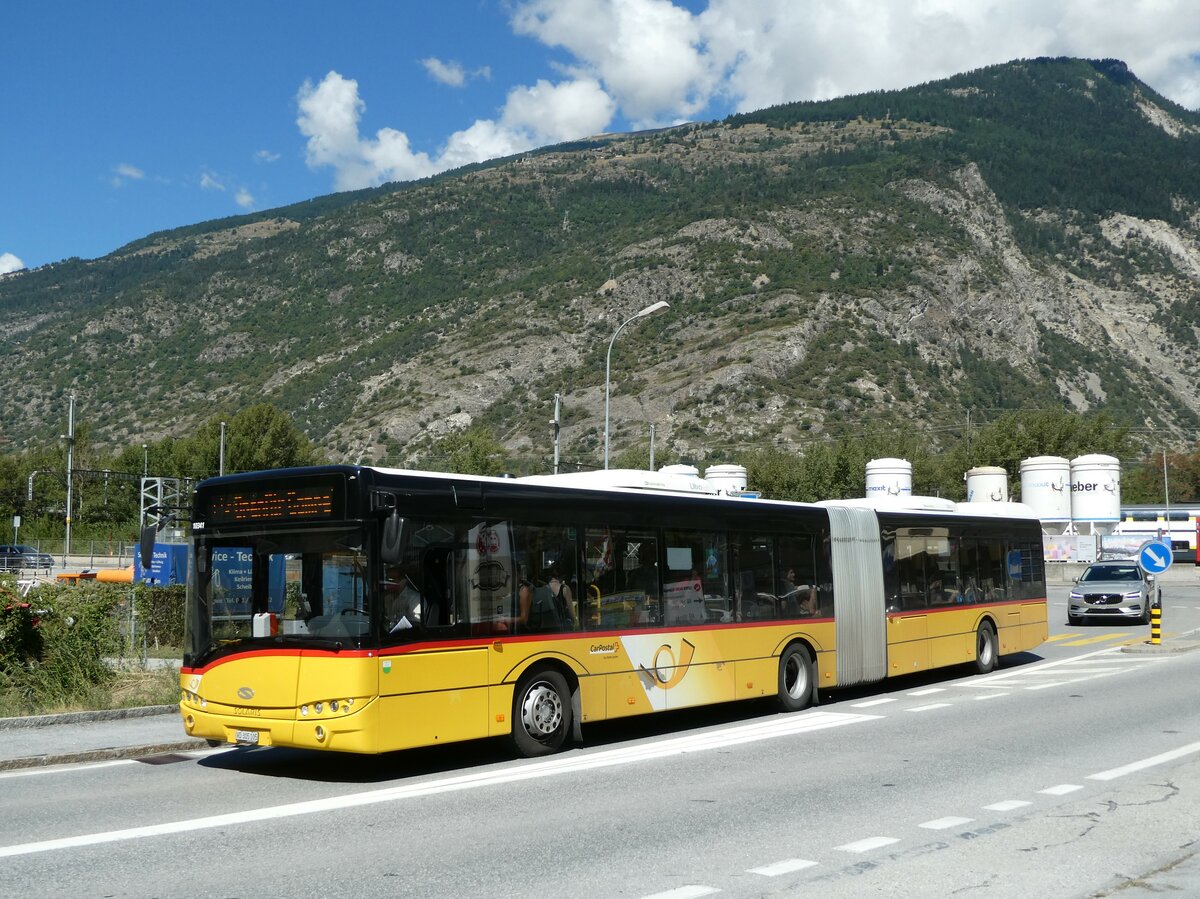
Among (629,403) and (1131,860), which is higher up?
(629,403)

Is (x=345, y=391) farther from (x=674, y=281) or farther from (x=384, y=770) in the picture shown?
(x=384, y=770)

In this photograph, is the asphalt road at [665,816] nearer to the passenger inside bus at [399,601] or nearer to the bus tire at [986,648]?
the passenger inside bus at [399,601]

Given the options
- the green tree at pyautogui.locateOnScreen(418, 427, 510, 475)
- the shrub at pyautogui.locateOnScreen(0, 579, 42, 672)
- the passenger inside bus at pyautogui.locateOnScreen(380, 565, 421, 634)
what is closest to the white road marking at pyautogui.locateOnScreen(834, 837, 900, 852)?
the passenger inside bus at pyautogui.locateOnScreen(380, 565, 421, 634)

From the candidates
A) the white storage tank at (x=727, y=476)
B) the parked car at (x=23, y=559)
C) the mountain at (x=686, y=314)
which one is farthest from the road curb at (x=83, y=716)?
the mountain at (x=686, y=314)

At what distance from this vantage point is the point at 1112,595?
32250 mm

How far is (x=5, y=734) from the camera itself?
13.1 meters

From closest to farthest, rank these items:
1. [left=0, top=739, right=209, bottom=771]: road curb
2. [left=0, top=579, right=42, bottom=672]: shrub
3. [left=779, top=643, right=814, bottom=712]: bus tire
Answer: [left=0, top=739, right=209, bottom=771]: road curb → [left=0, top=579, right=42, bottom=672]: shrub → [left=779, top=643, right=814, bottom=712]: bus tire

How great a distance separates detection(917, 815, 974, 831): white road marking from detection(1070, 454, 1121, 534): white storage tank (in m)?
61.0

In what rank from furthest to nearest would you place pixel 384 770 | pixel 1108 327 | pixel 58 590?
pixel 1108 327
pixel 58 590
pixel 384 770

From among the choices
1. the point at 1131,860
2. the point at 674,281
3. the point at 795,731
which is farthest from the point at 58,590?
the point at 674,281

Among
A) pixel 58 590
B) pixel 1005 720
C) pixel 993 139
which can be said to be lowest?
pixel 1005 720

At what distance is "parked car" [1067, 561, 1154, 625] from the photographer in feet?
105

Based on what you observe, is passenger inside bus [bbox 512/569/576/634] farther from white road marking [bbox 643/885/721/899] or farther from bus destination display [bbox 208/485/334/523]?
white road marking [bbox 643/885/721/899]

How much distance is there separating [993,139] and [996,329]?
254 ft
